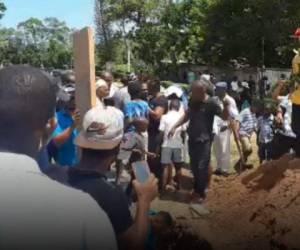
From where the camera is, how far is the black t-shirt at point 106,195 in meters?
2.59

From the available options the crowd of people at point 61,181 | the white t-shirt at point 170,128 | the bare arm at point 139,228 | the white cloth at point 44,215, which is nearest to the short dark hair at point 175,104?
the white t-shirt at point 170,128

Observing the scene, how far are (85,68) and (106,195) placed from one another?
90.8 inches

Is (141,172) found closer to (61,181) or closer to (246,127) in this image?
(61,181)

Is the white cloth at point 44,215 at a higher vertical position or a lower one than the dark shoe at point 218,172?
higher

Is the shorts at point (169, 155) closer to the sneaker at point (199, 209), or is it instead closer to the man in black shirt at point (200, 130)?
the man in black shirt at point (200, 130)

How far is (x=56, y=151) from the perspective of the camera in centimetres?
594

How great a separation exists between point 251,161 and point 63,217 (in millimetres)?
9805

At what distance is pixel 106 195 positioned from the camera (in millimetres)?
2709

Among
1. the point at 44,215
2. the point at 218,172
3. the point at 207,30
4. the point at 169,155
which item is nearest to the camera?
the point at 44,215

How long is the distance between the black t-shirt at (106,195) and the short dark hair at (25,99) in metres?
0.52

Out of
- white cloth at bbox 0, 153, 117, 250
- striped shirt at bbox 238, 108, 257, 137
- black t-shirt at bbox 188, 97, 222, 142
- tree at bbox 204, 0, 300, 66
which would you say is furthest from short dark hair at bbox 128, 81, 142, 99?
tree at bbox 204, 0, 300, 66

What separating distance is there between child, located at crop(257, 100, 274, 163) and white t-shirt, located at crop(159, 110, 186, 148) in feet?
6.28

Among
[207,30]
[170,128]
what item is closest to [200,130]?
[170,128]

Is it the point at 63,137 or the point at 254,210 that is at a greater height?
the point at 63,137
